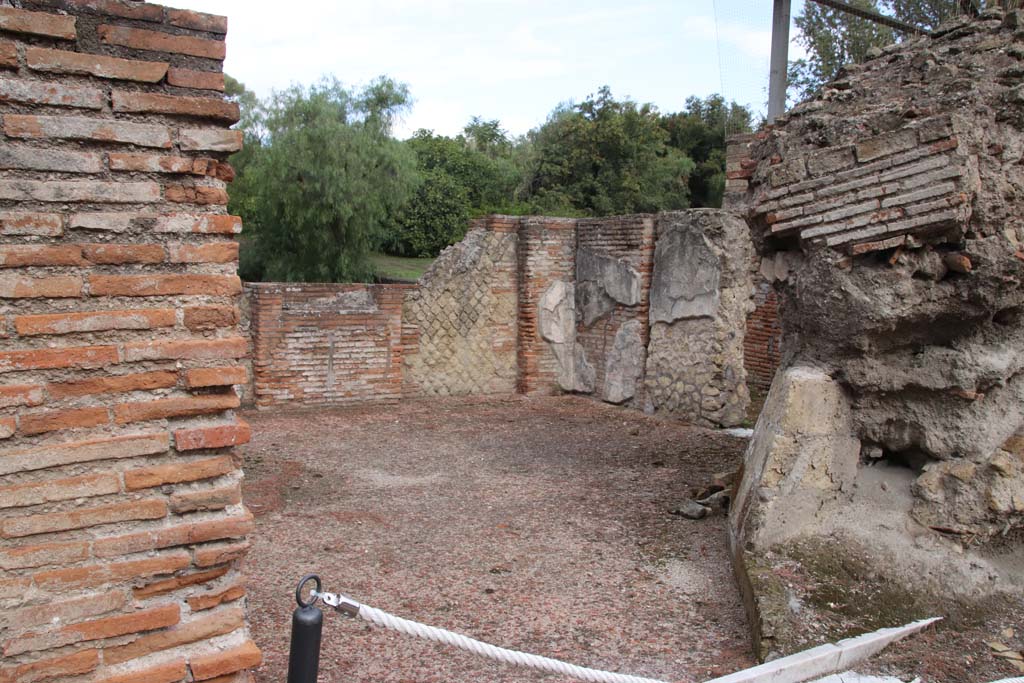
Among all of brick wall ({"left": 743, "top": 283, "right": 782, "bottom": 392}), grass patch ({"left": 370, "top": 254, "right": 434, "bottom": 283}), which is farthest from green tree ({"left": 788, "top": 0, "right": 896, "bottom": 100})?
grass patch ({"left": 370, "top": 254, "right": 434, "bottom": 283})

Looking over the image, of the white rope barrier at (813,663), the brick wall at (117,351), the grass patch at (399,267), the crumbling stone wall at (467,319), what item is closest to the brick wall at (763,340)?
the crumbling stone wall at (467,319)

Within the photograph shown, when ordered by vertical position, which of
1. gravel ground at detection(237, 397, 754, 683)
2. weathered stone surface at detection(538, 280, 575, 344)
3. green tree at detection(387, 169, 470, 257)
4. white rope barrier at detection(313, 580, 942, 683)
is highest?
green tree at detection(387, 169, 470, 257)

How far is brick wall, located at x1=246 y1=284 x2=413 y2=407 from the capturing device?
846cm

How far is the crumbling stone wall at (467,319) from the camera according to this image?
9.40 m

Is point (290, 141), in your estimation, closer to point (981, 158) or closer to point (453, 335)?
point (453, 335)

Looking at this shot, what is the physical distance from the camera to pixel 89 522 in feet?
6.97

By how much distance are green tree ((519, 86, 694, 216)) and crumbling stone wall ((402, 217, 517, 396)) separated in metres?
9.40

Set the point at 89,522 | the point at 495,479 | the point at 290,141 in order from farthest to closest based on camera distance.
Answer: the point at 290,141, the point at 495,479, the point at 89,522

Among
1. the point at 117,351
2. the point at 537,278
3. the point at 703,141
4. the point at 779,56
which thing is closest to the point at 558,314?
the point at 537,278

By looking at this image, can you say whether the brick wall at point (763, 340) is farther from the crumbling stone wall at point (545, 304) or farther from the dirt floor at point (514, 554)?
the dirt floor at point (514, 554)

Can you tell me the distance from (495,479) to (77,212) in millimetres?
4489

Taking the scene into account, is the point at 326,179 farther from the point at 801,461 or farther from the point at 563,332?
the point at 801,461

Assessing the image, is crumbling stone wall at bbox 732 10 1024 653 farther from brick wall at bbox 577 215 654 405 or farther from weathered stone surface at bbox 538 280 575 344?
weathered stone surface at bbox 538 280 575 344

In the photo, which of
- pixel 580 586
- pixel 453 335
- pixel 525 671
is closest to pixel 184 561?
pixel 525 671
